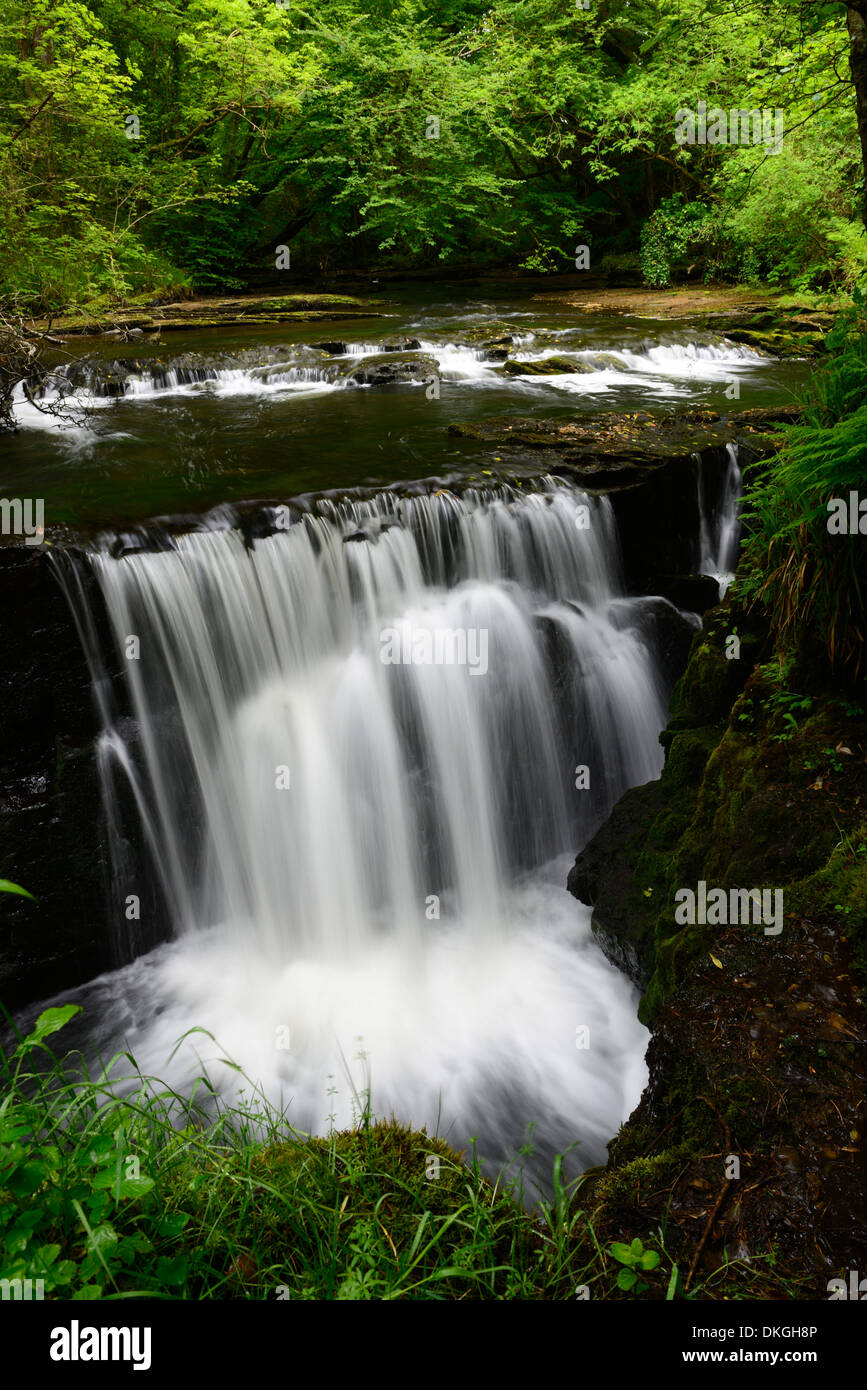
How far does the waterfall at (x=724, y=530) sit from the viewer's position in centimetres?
790

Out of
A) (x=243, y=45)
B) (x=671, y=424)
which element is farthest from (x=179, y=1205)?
(x=243, y=45)

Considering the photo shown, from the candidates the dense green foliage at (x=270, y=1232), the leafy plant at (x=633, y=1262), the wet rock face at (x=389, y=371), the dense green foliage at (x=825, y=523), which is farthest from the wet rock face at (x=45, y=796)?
the wet rock face at (x=389, y=371)

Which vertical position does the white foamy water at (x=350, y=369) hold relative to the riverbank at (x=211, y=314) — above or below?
below

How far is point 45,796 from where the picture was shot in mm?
5078

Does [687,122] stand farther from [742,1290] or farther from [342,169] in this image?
[742,1290]

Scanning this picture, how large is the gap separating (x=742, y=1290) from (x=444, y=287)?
23.8 meters

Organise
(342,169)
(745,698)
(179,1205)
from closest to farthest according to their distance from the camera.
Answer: (179,1205) → (745,698) → (342,169)

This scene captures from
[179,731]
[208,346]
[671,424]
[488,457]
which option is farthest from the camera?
[208,346]

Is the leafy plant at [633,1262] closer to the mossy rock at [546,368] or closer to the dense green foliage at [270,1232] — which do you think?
the dense green foliage at [270,1232]

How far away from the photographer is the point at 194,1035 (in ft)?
16.3

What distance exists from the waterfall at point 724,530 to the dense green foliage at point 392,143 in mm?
6616

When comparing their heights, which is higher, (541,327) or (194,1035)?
(541,327)

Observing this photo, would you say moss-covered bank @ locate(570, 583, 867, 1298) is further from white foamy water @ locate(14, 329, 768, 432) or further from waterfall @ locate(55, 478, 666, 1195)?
white foamy water @ locate(14, 329, 768, 432)

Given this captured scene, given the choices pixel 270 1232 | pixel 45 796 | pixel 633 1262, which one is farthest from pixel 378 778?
pixel 633 1262
